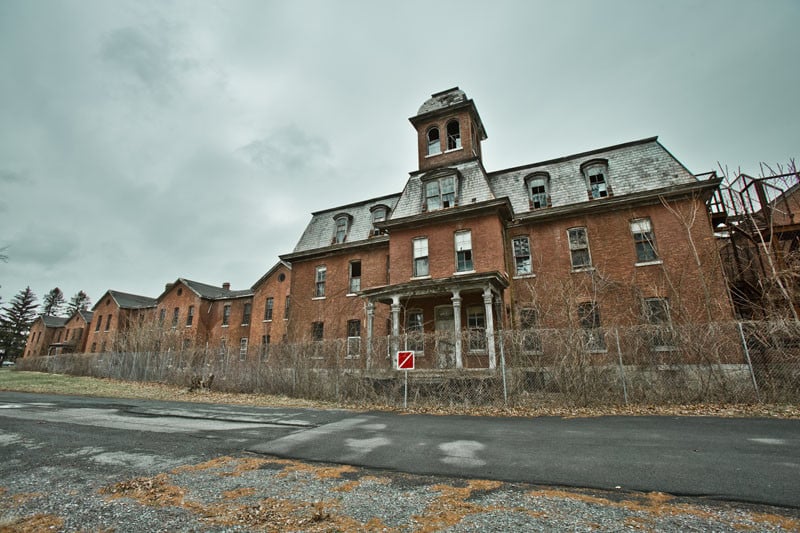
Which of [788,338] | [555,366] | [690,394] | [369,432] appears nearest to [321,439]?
[369,432]

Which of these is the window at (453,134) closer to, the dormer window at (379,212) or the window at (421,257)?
the dormer window at (379,212)

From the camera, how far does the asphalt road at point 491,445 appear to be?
4609mm

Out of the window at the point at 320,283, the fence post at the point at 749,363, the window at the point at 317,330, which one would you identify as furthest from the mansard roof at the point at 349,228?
the fence post at the point at 749,363

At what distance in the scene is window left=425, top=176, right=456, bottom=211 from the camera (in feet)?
63.8

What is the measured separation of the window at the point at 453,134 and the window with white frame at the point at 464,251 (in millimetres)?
6893

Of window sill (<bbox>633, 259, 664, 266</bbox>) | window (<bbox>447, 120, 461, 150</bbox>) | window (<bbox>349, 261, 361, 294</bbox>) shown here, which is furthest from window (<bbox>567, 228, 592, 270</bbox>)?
window (<bbox>349, 261, 361, 294</bbox>)

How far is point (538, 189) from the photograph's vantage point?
66.4 ft

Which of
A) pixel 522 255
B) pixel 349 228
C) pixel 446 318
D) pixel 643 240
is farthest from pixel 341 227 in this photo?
pixel 643 240

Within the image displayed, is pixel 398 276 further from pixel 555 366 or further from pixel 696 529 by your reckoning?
pixel 696 529

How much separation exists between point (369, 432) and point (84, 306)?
365 feet

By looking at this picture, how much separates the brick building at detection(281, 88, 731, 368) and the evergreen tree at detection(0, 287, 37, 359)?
76.6 metres

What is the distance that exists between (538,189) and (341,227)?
12.6 m

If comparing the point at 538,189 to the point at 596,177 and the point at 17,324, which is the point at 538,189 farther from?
the point at 17,324

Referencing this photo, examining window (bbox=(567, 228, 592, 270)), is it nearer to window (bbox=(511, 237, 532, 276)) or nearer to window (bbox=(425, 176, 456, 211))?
window (bbox=(511, 237, 532, 276))
